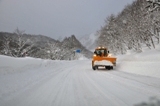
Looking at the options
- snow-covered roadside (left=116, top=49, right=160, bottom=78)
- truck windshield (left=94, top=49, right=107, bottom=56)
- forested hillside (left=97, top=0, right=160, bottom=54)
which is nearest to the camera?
snow-covered roadside (left=116, top=49, right=160, bottom=78)

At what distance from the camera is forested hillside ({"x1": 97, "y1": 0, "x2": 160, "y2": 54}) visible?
2818 cm

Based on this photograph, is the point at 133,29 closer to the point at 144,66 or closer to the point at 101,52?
the point at 101,52

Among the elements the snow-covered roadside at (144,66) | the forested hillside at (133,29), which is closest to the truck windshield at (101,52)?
the snow-covered roadside at (144,66)

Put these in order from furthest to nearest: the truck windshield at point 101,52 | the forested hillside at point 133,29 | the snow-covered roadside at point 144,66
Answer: the forested hillside at point 133,29
the truck windshield at point 101,52
the snow-covered roadside at point 144,66

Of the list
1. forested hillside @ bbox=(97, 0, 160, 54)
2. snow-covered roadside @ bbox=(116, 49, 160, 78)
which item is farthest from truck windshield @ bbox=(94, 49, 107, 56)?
forested hillside @ bbox=(97, 0, 160, 54)

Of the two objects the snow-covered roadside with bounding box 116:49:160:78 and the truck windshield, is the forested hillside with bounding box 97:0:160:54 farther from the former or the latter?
the truck windshield

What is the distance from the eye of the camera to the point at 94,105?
3.99 metres

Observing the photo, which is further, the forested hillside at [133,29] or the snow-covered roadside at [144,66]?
the forested hillside at [133,29]

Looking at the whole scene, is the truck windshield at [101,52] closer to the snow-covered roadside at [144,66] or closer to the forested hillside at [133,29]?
the snow-covered roadside at [144,66]

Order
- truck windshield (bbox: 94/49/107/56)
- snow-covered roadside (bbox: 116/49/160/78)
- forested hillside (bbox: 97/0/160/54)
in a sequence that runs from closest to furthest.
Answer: snow-covered roadside (bbox: 116/49/160/78) → truck windshield (bbox: 94/49/107/56) → forested hillside (bbox: 97/0/160/54)

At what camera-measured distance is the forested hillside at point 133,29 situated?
2818 cm

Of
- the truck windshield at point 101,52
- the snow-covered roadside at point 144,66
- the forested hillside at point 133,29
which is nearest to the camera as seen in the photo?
the snow-covered roadside at point 144,66

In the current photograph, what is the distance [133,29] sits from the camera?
111 ft

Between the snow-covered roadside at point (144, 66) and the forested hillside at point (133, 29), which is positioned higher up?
the forested hillside at point (133, 29)
